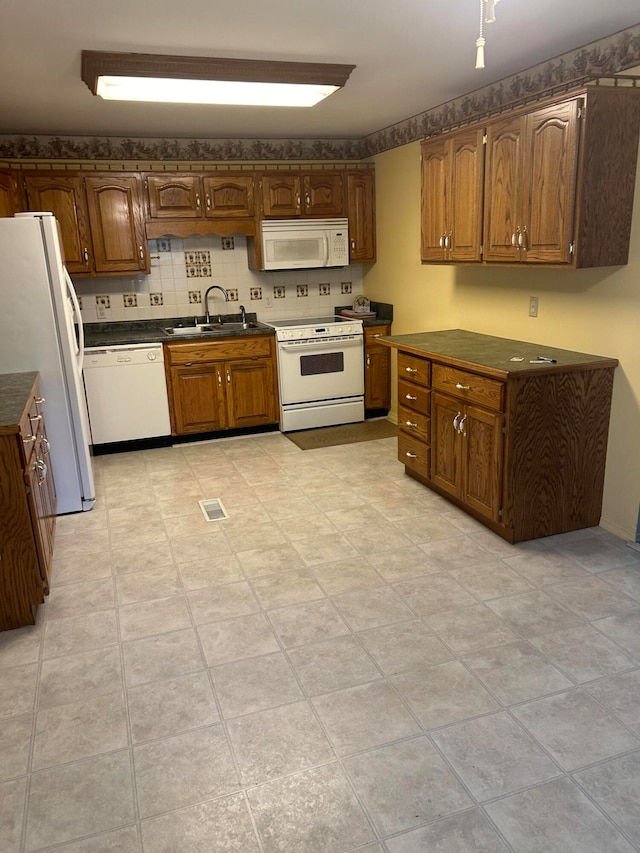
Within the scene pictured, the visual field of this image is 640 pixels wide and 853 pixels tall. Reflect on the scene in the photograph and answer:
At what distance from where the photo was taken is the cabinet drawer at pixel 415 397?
3889mm

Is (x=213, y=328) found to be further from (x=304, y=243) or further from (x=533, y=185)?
(x=533, y=185)

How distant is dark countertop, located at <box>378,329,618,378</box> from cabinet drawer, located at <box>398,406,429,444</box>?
42 centimetres

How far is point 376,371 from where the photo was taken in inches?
221

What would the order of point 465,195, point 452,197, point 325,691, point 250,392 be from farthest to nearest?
1. point 250,392
2. point 452,197
3. point 465,195
4. point 325,691

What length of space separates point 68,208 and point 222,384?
176cm

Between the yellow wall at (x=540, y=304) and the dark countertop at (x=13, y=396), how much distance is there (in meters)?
2.80

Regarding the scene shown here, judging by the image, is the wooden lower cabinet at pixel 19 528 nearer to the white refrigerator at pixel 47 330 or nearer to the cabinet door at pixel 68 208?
the white refrigerator at pixel 47 330

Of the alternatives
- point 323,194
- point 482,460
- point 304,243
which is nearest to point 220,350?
point 304,243

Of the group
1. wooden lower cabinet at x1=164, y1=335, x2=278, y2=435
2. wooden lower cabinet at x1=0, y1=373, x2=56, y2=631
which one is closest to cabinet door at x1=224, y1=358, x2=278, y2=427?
wooden lower cabinet at x1=164, y1=335, x2=278, y2=435

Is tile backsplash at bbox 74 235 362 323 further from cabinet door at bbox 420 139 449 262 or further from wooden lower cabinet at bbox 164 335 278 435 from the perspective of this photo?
cabinet door at bbox 420 139 449 262

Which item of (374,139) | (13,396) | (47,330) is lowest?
(13,396)

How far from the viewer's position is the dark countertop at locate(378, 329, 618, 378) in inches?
123

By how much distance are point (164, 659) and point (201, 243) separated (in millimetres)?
3923

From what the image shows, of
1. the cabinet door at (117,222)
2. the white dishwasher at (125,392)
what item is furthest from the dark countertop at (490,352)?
the cabinet door at (117,222)
